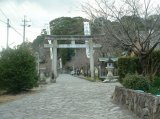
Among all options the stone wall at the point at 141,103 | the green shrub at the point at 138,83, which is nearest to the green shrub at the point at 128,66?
the green shrub at the point at 138,83

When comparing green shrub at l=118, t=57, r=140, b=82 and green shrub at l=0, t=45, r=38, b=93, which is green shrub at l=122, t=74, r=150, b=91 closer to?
green shrub at l=118, t=57, r=140, b=82

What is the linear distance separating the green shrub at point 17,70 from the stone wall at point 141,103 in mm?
13715

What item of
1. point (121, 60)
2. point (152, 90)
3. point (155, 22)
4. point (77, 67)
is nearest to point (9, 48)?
point (121, 60)

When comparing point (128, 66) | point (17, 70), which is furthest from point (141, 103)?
point (17, 70)

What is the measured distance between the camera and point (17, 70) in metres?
29.6

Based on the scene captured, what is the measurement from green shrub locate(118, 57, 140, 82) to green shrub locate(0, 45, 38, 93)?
9.36m

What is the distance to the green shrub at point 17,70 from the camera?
29422 millimetres

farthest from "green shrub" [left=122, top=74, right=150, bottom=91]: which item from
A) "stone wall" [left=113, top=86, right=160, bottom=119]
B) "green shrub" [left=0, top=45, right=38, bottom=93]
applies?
"green shrub" [left=0, top=45, right=38, bottom=93]

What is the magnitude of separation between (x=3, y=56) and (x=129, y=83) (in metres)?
15.3

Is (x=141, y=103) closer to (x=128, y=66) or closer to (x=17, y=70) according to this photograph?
(x=128, y=66)

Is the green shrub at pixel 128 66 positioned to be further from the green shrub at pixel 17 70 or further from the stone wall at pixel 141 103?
the green shrub at pixel 17 70

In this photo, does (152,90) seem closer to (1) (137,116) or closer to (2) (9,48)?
(1) (137,116)

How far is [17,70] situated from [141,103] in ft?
58.4

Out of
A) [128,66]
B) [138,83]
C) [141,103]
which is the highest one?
[128,66]
